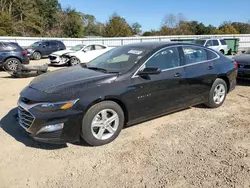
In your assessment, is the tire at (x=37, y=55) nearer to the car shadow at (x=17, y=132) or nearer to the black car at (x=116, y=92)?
the car shadow at (x=17, y=132)

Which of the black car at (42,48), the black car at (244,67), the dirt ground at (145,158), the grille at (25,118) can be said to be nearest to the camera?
the dirt ground at (145,158)

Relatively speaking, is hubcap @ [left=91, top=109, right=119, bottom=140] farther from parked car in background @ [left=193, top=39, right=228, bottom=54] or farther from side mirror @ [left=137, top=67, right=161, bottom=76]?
parked car in background @ [left=193, top=39, right=228, bottom=54]

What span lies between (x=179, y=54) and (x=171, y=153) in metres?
1.99

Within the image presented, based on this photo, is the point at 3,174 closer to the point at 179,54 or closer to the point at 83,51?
the point at 179,54

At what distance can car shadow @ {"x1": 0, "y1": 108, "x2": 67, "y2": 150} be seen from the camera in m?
3.53

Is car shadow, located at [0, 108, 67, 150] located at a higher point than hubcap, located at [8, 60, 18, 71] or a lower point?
lower

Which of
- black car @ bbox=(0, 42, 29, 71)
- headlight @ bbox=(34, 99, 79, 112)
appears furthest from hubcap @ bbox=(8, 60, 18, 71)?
headlight @ bbox=(34, 99, 79, 112)

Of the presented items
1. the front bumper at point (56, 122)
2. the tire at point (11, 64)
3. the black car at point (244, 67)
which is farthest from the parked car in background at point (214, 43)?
the front bumper at point (56, 122)

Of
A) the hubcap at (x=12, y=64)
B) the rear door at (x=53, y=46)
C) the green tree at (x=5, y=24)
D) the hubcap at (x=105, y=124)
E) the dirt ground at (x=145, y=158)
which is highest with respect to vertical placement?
the green tree at (x=5, y=24)

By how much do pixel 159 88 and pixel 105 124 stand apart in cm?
115

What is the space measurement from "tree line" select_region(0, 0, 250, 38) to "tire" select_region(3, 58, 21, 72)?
856 inches

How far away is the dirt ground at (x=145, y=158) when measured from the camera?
273 cm

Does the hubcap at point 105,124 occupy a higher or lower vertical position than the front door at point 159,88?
lower

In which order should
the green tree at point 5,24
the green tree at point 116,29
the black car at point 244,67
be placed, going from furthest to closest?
1. the green tree at point 116,29
2. the green tree at point 5,24
3. the black car at point 244,67
